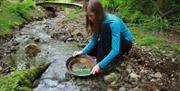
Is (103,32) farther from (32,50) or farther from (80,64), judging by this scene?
(32,50)

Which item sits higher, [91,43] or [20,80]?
[91,43]

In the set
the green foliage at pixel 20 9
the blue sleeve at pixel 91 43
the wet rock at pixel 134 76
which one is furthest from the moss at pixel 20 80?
the green foliage at pixel 20 9

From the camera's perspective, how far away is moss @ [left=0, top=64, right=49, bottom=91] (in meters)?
3.98

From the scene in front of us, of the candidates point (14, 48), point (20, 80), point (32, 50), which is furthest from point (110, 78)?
point (14, 48)

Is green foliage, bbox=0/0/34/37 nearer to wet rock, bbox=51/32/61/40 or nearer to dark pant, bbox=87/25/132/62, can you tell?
wet rock, bbox=51/32/61/40

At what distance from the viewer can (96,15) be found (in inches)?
167

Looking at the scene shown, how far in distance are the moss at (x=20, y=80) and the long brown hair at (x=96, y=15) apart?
1.02 m

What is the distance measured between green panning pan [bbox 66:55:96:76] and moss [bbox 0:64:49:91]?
465 millimetres

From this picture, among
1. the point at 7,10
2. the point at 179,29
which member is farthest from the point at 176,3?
the point at 7,10

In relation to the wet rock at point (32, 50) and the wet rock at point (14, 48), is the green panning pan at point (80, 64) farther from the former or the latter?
Answer: the wet rock at point (14, 48)

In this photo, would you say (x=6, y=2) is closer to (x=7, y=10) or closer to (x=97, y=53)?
(x=7, y=10)

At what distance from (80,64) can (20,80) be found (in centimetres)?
105

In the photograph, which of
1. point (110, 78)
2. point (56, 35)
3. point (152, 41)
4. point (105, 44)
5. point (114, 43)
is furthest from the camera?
point (56, 35)

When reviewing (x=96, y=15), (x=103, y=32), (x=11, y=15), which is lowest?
(x=11, y=15)
